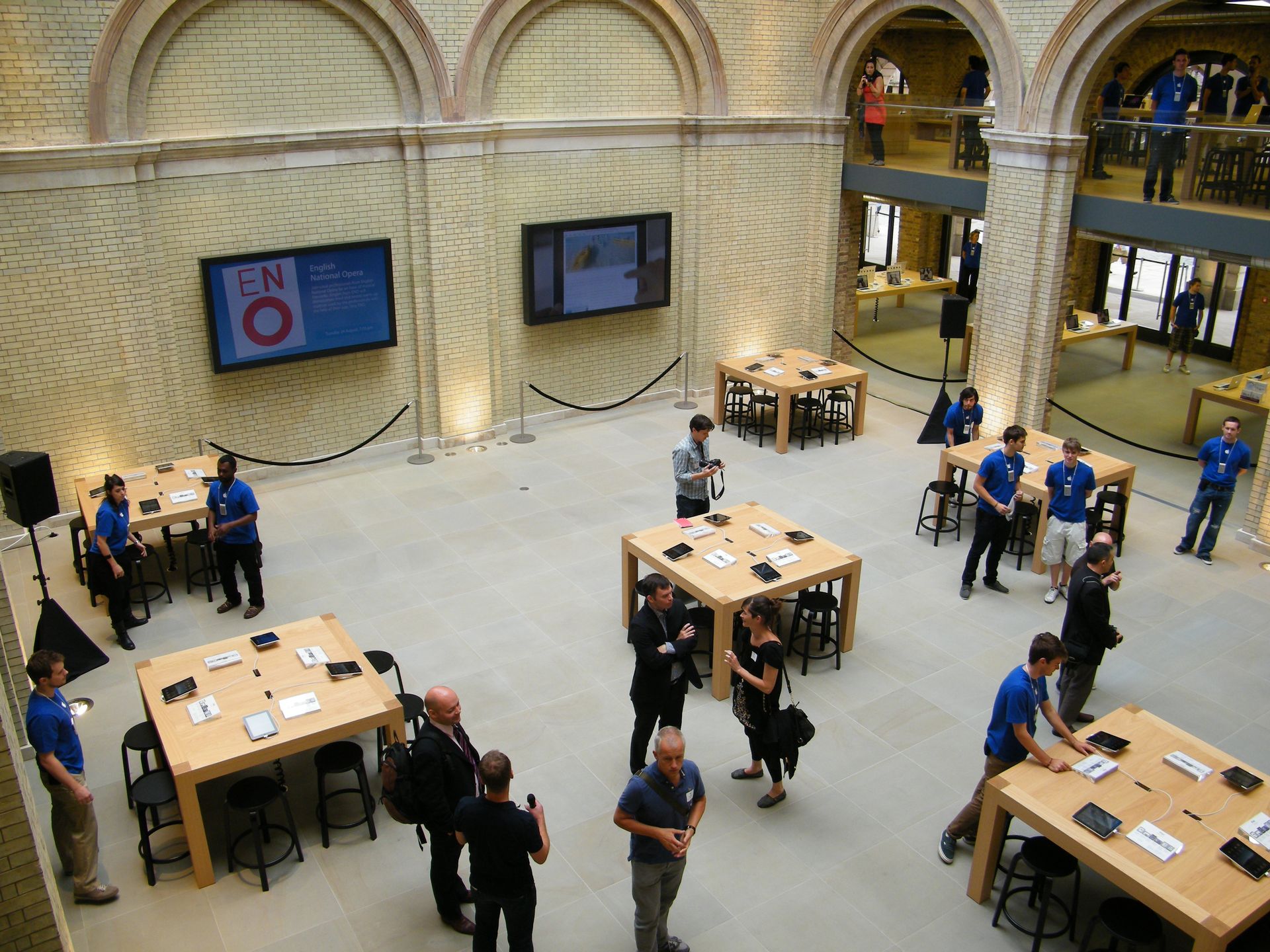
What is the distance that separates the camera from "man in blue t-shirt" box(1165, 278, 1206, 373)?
1722 cm

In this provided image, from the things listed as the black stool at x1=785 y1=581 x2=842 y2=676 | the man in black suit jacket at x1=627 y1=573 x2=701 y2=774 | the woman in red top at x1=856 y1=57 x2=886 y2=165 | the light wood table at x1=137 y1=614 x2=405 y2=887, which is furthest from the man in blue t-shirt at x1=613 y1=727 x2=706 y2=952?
the woman in red top at x1=856 y1=57 x2=886 y2=165

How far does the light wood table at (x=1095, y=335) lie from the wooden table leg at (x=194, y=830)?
12.9m

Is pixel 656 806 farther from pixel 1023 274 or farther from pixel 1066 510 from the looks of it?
pixel 1023 274

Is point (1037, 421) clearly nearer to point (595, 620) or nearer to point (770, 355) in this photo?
point (770, 355)

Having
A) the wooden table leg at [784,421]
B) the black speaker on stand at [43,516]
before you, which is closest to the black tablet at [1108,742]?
the black speaker on stand at [43,516]

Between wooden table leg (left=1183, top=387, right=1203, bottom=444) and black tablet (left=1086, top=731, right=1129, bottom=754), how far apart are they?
29.3 feet

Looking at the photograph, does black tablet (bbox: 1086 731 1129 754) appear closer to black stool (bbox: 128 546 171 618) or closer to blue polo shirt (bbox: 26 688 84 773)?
blue polo shirt (bbox: 26 688 84 773)

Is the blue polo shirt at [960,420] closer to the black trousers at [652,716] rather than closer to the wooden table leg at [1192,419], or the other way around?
the wooden table leg at [1192,419]

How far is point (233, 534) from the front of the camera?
972 cm

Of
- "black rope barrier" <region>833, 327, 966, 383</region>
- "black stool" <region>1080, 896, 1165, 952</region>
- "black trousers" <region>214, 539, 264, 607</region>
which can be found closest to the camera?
"black stool" <region>1080, 896, 1165, 952</region>

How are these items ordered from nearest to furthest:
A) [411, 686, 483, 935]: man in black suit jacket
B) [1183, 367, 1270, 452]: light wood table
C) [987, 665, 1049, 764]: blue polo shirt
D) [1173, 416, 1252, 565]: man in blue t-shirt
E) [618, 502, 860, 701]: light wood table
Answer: [411, 686, 483, 935]: man in black suit jacket → [987, 665, 1049, 764]: blue polo shirt → [618, 502, 860, 701]: light wood table → [1173, 416, 1252, 565]: man in blue t-shirt → [1183, 367, 1270, 452]: light wood table

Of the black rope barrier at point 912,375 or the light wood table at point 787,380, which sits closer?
Result: the light wood table at point 787,380

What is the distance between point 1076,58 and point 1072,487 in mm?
5379

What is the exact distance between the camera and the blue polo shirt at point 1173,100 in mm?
12422
